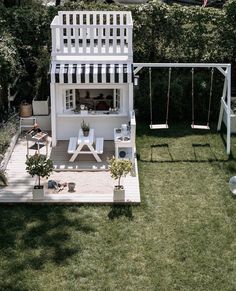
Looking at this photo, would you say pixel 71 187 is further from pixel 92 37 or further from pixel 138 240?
pixel 92 37

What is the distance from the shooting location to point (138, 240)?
48.4 feet

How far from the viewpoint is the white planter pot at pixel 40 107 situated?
21.6m

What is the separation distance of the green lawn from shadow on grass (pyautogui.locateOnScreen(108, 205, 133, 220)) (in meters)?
0.03

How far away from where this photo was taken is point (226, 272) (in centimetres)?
1348

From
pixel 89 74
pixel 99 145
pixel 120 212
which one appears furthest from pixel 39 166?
pixel 89 74

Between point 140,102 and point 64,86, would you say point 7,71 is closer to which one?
point 64,86

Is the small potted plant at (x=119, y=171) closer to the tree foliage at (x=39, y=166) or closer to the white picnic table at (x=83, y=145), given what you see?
the tree foliage at (x=39, y=166)

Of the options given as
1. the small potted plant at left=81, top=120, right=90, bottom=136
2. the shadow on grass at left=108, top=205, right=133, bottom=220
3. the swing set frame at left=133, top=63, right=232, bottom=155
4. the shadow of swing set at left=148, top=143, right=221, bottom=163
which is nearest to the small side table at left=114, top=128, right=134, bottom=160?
the shadow of swing set at left=148, top=143, right=221, bottom=163

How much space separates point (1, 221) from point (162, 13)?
37.9 ft

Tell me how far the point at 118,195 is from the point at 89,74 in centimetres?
518

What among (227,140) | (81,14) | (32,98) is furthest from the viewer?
(32,98)

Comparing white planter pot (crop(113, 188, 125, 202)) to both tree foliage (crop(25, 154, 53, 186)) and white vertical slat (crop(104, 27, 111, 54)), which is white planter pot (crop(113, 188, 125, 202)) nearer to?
tree foliage (crop(25, 154, 53, 186))

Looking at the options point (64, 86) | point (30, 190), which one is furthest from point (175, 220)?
point (64, 86)

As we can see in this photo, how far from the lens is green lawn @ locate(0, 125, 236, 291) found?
13.2 m
